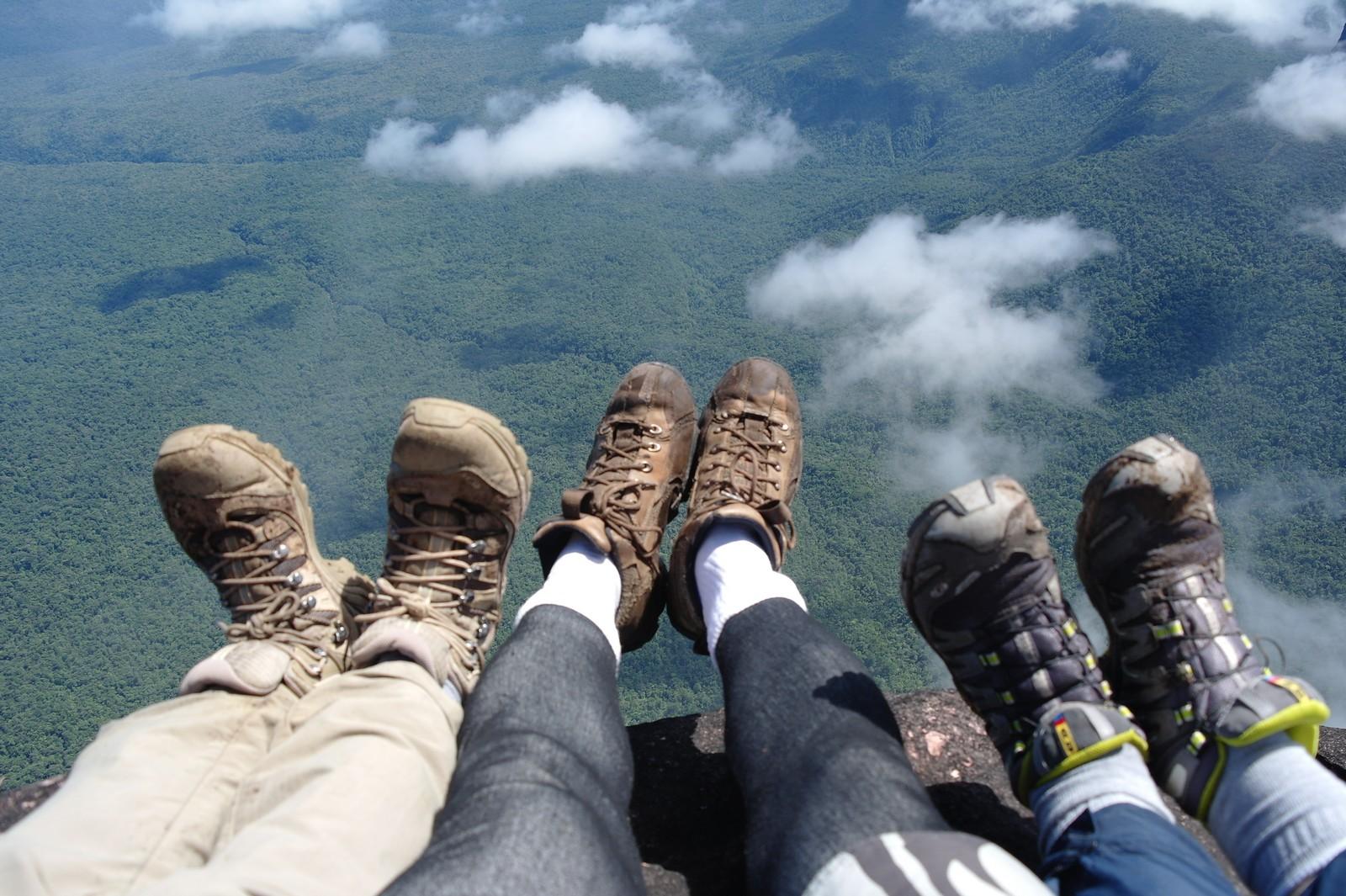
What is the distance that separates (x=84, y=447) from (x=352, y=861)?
126940mm

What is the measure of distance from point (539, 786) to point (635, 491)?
1.84 metres

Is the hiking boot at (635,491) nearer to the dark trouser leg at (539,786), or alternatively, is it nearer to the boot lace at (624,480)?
the boot lace at (624,480)

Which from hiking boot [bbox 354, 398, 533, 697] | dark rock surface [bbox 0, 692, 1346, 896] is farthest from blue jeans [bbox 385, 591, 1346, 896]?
hiking boot [bbox 354, 398, 533, 697]

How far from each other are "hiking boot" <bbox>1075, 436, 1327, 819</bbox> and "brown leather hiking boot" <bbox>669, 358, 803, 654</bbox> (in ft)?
3.55

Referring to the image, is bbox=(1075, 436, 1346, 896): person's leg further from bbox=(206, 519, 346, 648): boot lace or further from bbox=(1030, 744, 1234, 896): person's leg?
bbox=(206, 519, 346, 648): boot lace

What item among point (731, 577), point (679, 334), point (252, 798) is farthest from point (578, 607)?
point (679, 334)

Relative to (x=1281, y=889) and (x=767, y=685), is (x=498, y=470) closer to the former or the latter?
(x=767, y=685)

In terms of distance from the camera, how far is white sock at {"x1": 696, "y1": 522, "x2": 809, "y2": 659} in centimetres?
246

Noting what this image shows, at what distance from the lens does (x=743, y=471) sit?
3.44 meters

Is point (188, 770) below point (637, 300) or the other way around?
the other way around

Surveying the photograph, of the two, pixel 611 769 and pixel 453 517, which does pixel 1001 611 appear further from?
pixel 453 517

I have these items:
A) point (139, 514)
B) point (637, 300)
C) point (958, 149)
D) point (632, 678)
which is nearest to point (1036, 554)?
point (632, 678)

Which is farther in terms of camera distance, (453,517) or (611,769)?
(453,517)

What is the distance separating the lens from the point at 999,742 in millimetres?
2092
